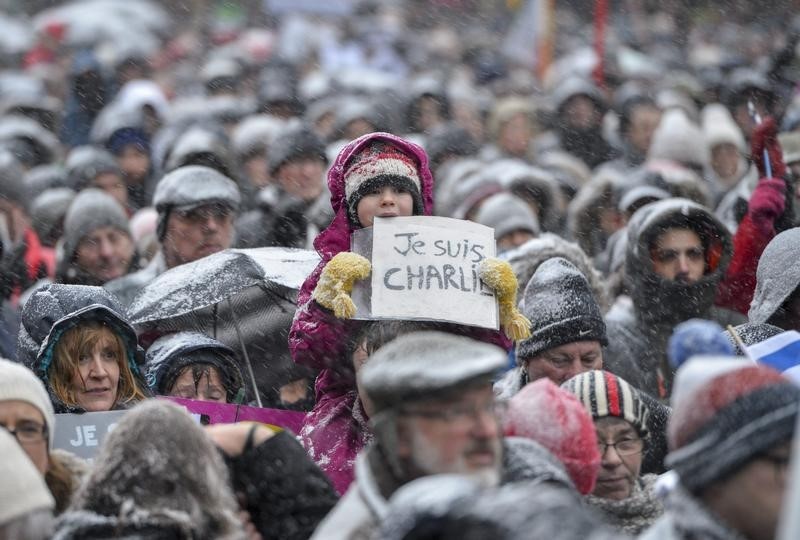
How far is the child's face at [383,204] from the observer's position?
6.79 metres

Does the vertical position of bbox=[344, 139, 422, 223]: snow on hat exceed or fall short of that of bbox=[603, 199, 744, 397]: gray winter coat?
it exceeds it

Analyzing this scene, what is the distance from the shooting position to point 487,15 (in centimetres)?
2650

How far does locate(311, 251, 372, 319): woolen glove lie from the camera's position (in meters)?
6.32

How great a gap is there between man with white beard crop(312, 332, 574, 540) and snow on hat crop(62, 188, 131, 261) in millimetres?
5355

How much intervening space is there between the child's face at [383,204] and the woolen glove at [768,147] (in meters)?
3.22

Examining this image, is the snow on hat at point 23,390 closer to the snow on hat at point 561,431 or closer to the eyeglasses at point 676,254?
the snow on hat at point 561,431

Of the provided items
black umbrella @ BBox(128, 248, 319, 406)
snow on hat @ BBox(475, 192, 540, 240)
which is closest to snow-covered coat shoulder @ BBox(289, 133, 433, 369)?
black umbrella @ BBox(128, 248, 319, 406)

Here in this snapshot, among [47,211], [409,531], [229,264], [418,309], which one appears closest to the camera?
[409,531]

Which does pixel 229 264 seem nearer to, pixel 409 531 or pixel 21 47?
pixel 409 531

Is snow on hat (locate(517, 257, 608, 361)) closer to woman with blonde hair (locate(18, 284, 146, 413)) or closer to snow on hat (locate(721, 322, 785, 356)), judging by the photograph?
snow on hat (locate(721, 322, 785, 356))

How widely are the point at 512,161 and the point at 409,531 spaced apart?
9.10 metres

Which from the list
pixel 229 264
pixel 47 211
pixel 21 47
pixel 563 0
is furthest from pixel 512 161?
pixel 563 0

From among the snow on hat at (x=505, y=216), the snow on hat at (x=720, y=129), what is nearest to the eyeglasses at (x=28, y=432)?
the snow on hat at (x=505, y=216)

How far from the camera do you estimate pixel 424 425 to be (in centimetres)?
467
